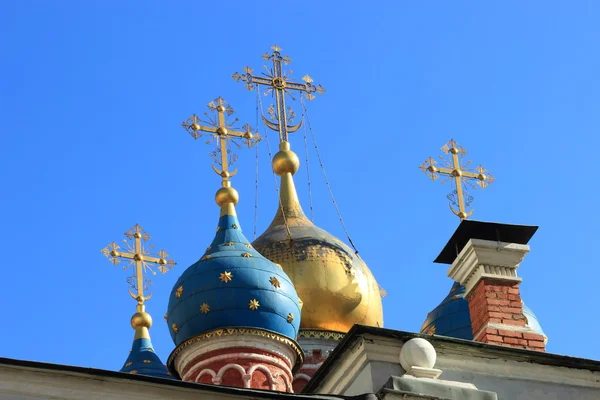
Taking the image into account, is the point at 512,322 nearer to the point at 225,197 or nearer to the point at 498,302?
the point at 498,302

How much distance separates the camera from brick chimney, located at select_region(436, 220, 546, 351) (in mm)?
11312

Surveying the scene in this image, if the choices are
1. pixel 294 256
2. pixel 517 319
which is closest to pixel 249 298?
pixel 294 256

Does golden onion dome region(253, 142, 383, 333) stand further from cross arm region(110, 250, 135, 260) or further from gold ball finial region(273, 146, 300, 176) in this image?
cross arm region(110, 250, 135, 260)

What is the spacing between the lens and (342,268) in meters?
18.0

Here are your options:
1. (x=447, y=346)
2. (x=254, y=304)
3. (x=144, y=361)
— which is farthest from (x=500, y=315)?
(x=144, y=361)

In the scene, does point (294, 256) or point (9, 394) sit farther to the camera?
point (294, 256)

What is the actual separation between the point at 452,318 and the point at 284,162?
3.19 metres

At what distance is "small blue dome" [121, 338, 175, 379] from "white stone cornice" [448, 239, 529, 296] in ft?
20.8

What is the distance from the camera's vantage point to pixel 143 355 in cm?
1762

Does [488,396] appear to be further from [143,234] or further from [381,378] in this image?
[143,234]

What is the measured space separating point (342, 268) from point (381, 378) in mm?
8902

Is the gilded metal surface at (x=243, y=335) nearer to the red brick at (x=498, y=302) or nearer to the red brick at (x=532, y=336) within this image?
the red brick at (x=498, y=302)

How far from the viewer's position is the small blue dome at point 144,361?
17.2 m

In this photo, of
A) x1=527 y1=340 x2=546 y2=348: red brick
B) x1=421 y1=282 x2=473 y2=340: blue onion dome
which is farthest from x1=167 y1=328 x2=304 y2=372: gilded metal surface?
x1=527 y1=340 x2=546 y2=348: red brick
